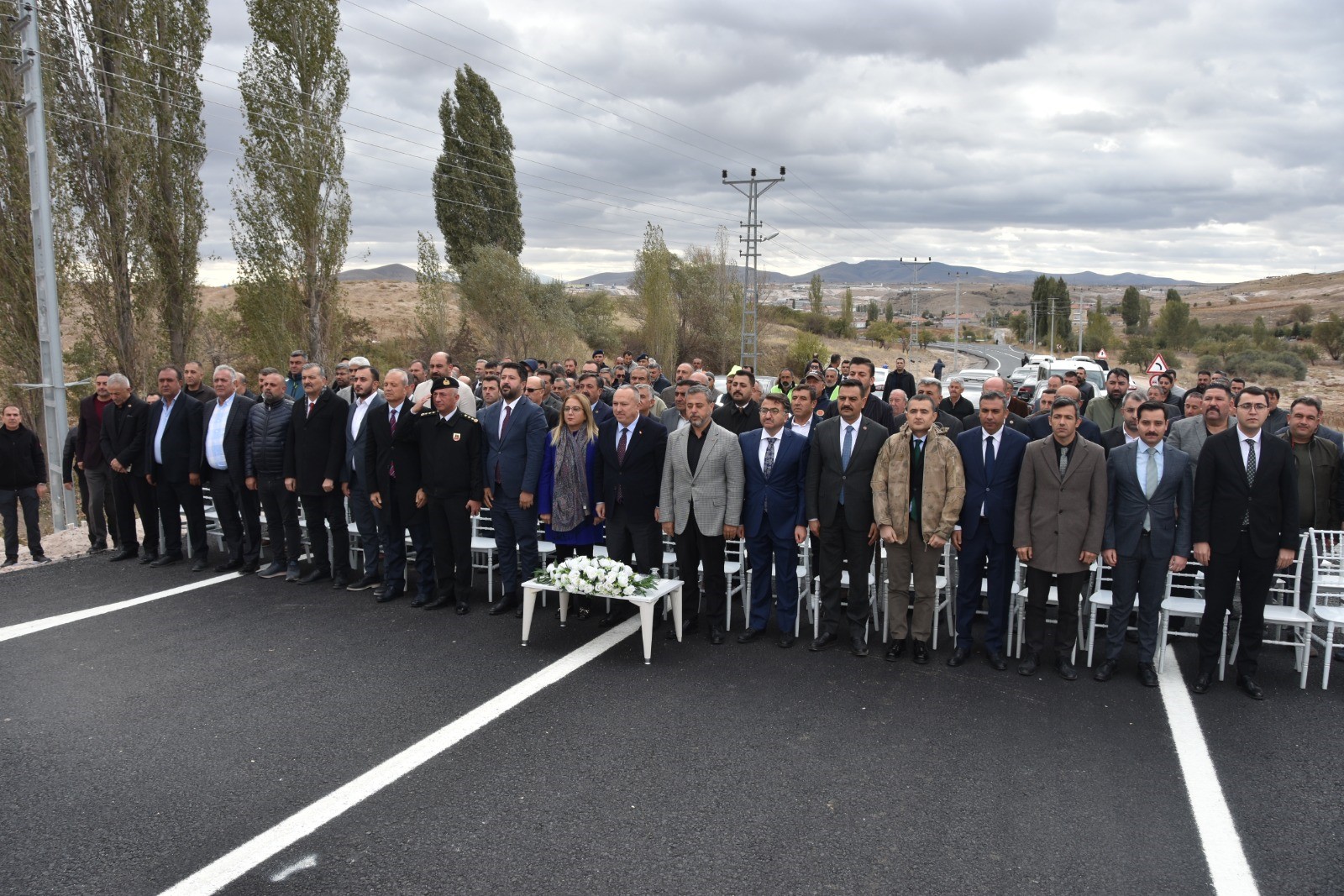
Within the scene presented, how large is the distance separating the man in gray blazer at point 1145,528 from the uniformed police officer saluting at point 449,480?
533cm

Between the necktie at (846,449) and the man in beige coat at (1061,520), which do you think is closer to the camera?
the man in beige coat at (1061,520)

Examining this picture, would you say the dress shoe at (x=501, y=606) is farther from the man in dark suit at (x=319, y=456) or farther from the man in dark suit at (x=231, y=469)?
the man in dark suit at (x=231, y=469)

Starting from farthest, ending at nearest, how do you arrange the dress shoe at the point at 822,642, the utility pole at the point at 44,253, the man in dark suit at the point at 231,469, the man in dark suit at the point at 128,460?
the utility pole at the point at 44,253 < the man in dark suit at the point at 128,460 < the man in dark suit at the point at 231,469 < the dress shoe at the point at 822,642

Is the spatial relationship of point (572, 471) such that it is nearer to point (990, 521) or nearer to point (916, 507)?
point (916, 507)

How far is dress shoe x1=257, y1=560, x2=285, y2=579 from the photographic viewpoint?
927cm

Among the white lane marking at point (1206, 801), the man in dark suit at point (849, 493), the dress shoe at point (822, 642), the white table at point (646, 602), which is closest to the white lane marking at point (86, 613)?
the white table at point (646, 602)

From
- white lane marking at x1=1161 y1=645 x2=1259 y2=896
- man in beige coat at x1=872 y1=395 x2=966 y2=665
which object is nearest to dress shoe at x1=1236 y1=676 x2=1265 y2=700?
white lane marking at x1=1161 y1=645 x2=1259 y2=896

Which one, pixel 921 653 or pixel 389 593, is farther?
pixel 389 593

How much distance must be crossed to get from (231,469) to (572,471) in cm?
413

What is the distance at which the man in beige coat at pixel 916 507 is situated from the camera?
6621 millimetres

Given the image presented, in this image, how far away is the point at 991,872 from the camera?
3.97 metres

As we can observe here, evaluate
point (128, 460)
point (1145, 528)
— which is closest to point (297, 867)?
point (1145, 528)

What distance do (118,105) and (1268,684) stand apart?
18584 mm

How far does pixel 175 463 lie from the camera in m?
9.56
